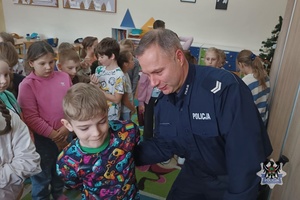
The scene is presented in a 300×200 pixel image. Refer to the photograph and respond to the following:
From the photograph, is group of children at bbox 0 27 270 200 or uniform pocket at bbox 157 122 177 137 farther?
uniform pocket at bbox 157 122 177 137

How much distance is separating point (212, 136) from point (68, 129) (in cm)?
78

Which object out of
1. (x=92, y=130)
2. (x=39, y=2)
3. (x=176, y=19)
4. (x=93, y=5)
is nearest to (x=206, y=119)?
(x=92, y=130)

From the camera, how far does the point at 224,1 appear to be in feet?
17.2

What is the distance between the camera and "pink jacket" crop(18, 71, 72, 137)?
5.94 ft

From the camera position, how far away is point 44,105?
1.87 metres

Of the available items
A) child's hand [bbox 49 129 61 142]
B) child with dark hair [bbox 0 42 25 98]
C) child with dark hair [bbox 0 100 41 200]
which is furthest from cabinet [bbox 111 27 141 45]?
child with dark hair [bbox 0 100 41 200]

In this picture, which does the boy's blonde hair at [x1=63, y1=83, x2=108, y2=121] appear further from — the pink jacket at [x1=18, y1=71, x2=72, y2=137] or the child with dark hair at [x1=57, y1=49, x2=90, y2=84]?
the child with dark hair at [x1=57, y1=49, x2=90, y2=84]

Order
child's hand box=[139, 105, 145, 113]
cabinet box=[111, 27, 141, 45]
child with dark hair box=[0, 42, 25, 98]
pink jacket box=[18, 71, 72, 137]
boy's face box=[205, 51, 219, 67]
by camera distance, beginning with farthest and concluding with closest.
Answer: cabinet box=[111, 27, 141, 45], boy's face box=[205, 51, 219, 67], child's hand box=[139, 105, 145, 113], child with dark hair box=[0, 42, 25, 98], pink jacket box=[18, 71, 72, 137]

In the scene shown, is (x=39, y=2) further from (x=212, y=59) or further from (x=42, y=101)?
(x=42, y=101)

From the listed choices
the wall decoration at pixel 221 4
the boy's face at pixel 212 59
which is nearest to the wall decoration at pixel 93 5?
the wall decoration at pixel 221 4

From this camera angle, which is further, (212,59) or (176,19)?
(176,19)

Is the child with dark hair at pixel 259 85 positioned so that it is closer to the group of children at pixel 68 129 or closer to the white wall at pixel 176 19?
the group of children at pixel 68 129

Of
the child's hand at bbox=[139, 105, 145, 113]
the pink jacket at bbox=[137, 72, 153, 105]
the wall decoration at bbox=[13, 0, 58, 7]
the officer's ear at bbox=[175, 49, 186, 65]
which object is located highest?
the wall decoration at bbox=[13, 0, 58, 7]

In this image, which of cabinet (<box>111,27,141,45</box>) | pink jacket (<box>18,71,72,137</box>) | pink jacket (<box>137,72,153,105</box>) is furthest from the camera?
cabinet (<box>111,27,141,45</box>)
